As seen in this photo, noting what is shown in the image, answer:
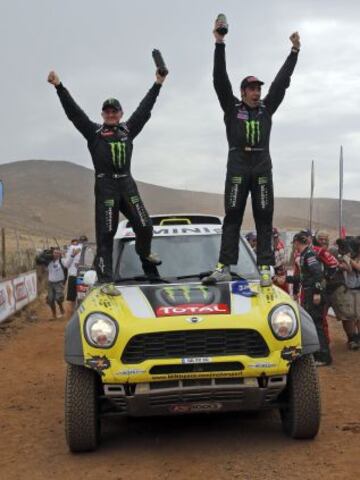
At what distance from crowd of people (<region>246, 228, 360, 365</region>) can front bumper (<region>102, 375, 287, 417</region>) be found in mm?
3472

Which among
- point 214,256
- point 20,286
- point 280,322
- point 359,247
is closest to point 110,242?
point 214,256

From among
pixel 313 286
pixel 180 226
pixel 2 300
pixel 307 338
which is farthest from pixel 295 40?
pixel 2 300

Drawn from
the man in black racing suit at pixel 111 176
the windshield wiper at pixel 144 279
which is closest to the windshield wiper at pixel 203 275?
the windshield wiper at pixel 144 279

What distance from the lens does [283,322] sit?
511cm

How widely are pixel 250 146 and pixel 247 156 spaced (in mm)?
102

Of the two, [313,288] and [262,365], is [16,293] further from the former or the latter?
[262,365]

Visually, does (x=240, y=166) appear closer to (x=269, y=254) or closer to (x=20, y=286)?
(x=269, y=254)

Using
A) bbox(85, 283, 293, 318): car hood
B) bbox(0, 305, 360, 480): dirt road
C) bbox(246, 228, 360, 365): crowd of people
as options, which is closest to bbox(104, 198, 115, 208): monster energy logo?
bbox(85, 283, 293, 318): car hood

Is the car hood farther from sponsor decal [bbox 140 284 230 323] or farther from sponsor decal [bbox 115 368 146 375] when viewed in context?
sponsor decal [bbox 115 368 146 375]

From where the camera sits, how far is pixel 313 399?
521 cm

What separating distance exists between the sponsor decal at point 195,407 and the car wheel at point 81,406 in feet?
2.03

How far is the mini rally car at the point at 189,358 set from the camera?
16.4 feet

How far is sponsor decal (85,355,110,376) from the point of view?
5011 mm

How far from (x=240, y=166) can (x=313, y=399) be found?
2.24m
